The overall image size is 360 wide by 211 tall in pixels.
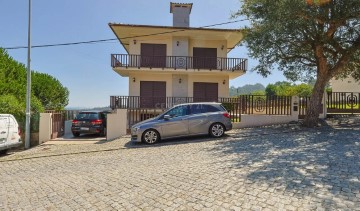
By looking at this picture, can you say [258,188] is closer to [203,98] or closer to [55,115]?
[55,115]

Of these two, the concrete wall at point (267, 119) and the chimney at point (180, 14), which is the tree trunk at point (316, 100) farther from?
the chimney at point (180, 14)

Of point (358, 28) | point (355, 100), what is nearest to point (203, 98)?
point (355, 100)

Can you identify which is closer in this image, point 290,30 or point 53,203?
point 53,203

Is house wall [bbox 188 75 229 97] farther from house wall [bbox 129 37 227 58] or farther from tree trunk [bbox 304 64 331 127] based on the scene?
tree trunk [bbox 304 64 331 127]

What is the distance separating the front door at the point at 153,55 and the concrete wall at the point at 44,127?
340 inches

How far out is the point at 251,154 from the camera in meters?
7.46

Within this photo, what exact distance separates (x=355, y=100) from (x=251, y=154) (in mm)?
12071

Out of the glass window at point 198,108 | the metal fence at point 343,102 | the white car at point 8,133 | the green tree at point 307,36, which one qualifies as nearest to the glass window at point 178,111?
the glass window at point 198,108

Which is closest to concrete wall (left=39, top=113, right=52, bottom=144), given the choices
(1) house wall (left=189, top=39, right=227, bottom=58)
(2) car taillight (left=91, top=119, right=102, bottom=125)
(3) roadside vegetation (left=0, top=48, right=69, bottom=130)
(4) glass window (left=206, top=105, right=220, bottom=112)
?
(3) roadside vegetation (left=0, top=48, right=69, bottom=130)

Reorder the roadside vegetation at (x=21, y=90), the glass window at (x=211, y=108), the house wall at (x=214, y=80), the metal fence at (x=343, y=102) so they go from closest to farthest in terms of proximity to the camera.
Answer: the glass window at (x=211, y=108) < the roadside vegetation at (x=21, y=90) < the metal fence at (x=343, y=102) < the house wall at (x=214, y=80)

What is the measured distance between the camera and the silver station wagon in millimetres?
10953

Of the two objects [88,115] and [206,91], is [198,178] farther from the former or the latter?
[206,91]

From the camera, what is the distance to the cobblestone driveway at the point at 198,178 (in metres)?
4.14

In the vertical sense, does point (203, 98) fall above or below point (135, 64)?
below
